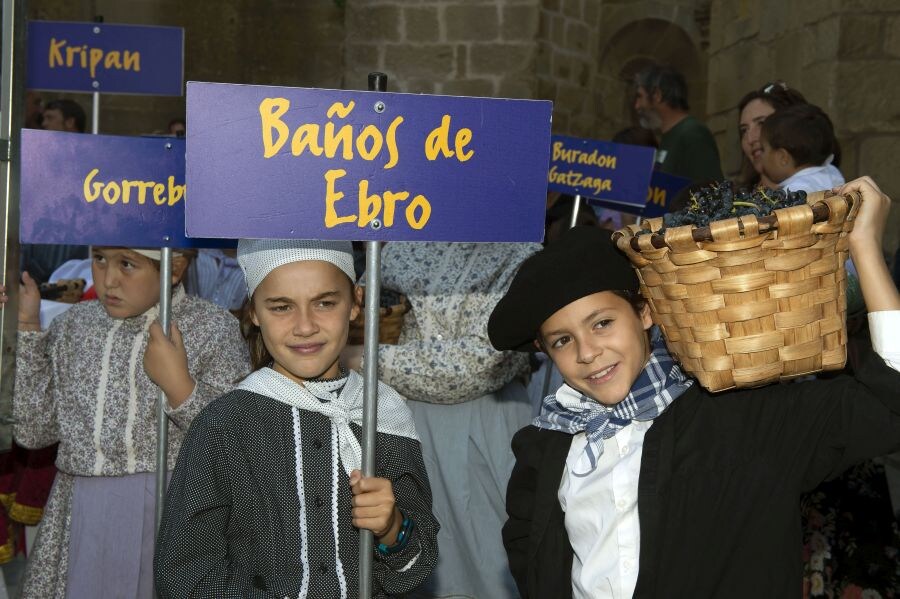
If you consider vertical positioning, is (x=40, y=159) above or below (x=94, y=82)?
below

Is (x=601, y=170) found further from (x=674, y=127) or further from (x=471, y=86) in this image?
(x=471, y=86)

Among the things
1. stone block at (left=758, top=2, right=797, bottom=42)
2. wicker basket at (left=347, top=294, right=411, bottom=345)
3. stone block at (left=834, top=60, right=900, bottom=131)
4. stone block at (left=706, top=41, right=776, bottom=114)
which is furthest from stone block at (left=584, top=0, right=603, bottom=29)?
wicker basket at (left=347, top=294, right=411, bottom=345)

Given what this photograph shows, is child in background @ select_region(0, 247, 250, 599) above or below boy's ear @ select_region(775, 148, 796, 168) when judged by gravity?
below

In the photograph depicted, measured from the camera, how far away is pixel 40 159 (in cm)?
362

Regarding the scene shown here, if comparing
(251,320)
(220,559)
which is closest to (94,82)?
(251,320)

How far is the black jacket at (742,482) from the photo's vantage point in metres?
2.48

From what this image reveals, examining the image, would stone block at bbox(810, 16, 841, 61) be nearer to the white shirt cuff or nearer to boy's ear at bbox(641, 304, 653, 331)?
boy's ear at bbox(641, 304, 653, 331)

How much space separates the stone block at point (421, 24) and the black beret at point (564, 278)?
911cm

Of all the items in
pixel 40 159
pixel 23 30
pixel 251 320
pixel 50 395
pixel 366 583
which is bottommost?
pixel 366 583

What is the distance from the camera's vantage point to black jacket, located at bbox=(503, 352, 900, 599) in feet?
8.14

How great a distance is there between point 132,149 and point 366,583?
164 cm

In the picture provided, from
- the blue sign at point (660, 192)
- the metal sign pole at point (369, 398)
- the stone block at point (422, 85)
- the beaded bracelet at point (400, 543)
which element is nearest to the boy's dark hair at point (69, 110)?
the stone block at point (422, 85)

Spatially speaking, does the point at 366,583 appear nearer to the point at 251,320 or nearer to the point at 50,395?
the point at 251,320

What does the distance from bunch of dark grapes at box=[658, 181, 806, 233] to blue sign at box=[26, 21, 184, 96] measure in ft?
13.6
